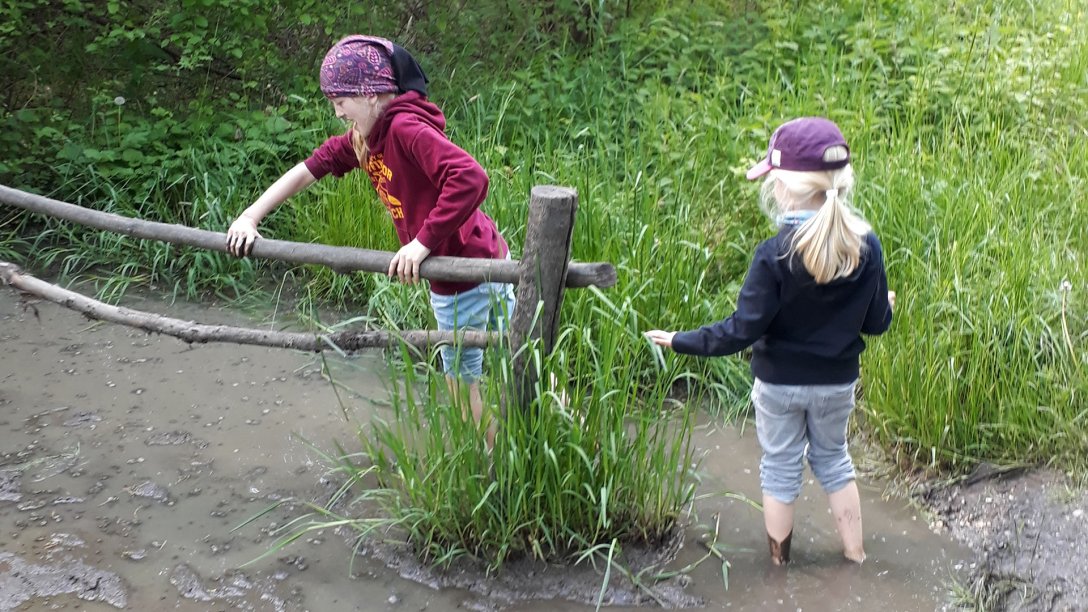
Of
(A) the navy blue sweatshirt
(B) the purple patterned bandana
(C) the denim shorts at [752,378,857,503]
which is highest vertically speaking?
(B) the purple patterned bandana

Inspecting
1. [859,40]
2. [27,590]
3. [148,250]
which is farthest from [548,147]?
[27,590]

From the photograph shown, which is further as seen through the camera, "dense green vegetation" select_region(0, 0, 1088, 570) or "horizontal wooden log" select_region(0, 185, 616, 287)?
"dense green vegetation" select_region(0, 0, 1088, 570)

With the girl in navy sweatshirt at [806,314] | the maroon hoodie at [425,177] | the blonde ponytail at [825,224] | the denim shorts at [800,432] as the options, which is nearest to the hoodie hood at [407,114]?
the maroon hoodie at [425,177]

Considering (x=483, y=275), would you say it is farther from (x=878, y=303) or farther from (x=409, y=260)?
Answer: (x=878, y=303)

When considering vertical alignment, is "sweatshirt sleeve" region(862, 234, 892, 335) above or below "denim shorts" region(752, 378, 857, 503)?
above

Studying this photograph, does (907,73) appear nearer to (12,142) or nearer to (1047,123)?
(1047,123)

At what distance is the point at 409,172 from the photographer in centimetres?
317

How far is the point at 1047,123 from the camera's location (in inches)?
208

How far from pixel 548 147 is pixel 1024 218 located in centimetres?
233

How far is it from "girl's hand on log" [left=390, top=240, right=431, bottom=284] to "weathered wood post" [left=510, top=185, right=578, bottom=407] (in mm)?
299

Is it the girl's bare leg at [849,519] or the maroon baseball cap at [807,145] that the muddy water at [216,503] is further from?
the maroon baseball cap at [807,145]

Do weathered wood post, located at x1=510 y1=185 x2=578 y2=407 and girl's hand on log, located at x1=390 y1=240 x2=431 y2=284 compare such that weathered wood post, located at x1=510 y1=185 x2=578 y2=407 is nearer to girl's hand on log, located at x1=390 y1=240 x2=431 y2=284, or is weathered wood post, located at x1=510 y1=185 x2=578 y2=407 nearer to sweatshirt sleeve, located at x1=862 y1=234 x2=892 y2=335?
girl's hand on log, located at x1=390 y1=240 x2=431 y2=284

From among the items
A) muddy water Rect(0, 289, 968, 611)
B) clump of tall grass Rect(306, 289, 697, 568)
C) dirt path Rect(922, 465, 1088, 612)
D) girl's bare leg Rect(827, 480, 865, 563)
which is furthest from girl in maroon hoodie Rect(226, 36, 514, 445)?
dirt path Rect(922, 465, 1088, 612)

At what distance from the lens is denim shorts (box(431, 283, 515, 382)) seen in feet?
10.9
